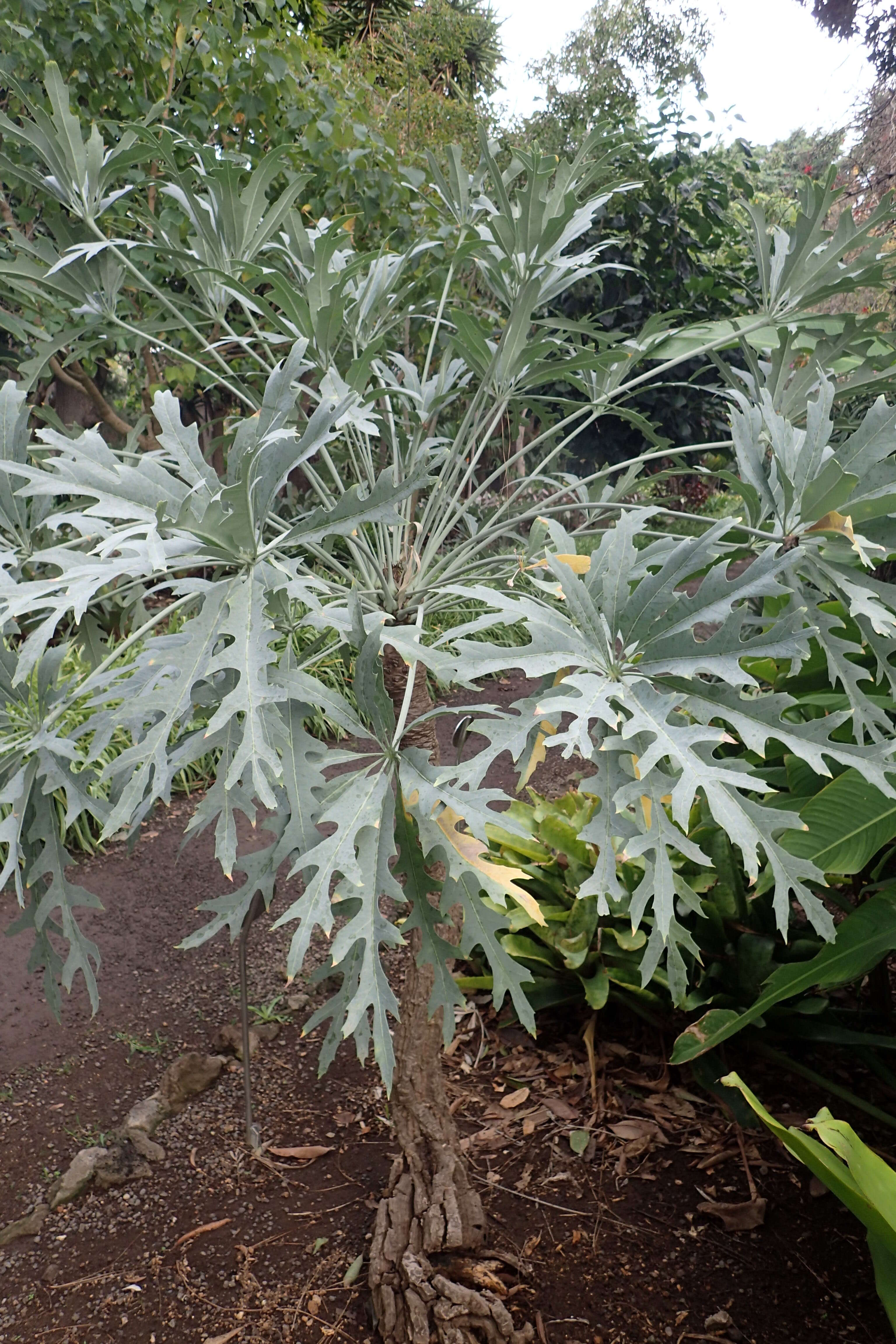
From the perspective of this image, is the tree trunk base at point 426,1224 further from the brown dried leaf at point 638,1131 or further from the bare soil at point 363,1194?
the brown dried leaf at point 638,1131

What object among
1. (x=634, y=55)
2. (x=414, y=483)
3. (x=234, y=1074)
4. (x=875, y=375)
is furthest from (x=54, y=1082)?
(x=634, y=55)

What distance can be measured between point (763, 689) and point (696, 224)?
3.18m

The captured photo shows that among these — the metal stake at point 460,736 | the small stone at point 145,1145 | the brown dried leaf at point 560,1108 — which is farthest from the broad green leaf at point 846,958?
the small stone at point 145,1145

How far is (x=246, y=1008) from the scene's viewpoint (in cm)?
178

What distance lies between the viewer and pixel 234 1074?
7.59 feet

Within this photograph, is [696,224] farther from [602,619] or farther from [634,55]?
[634,55]

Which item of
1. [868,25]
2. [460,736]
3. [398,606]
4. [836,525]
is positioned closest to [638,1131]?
[460,736]

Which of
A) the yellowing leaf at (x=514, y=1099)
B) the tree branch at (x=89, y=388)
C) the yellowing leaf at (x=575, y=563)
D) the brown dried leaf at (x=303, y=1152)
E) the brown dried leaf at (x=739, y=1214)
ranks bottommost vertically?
the brown dried leaf at (x=739, y=1214)

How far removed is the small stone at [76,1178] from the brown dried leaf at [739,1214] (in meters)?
1.27

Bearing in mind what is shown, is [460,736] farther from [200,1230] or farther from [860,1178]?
[200,1230]

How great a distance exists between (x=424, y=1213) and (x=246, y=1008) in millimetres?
494

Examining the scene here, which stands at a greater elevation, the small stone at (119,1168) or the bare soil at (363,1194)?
the small stone at (119,1168)

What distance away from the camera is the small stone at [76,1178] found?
6.26ft

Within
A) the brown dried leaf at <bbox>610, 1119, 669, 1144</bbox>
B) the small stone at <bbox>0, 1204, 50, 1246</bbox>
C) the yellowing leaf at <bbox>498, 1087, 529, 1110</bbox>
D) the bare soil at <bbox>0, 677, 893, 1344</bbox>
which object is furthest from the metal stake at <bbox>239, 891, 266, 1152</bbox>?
the brown dried leaf at <bbox>610, 1119, 669, 1144</bbox>
